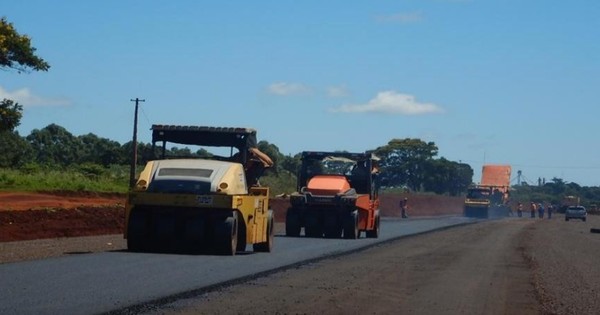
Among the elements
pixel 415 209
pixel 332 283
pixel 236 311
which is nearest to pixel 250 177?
pixel 332 283

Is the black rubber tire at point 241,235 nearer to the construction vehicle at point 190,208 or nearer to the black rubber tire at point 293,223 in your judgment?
the construction vehicle at point 190,208

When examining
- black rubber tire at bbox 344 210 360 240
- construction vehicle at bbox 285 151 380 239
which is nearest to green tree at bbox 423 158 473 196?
construction vehicle at bbox 285 151 380 239

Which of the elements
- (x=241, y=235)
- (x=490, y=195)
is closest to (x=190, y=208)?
(x=241, y=235)

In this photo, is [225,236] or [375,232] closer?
[225,236]

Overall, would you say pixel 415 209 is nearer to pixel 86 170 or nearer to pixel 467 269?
pixel 86 170

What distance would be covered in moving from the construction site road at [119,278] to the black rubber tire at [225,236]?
0.44 m

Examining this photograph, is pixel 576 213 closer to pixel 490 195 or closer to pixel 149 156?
pixel 490 195

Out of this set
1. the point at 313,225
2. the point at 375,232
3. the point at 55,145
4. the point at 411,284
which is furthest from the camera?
the point at 55,145

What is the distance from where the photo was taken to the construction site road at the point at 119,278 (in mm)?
14469

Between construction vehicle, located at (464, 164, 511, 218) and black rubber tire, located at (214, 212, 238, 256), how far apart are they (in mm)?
69865

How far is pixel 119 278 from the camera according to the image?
714 inches

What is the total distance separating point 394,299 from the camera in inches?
651

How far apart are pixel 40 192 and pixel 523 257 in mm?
29207

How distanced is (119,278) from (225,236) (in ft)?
21.1
